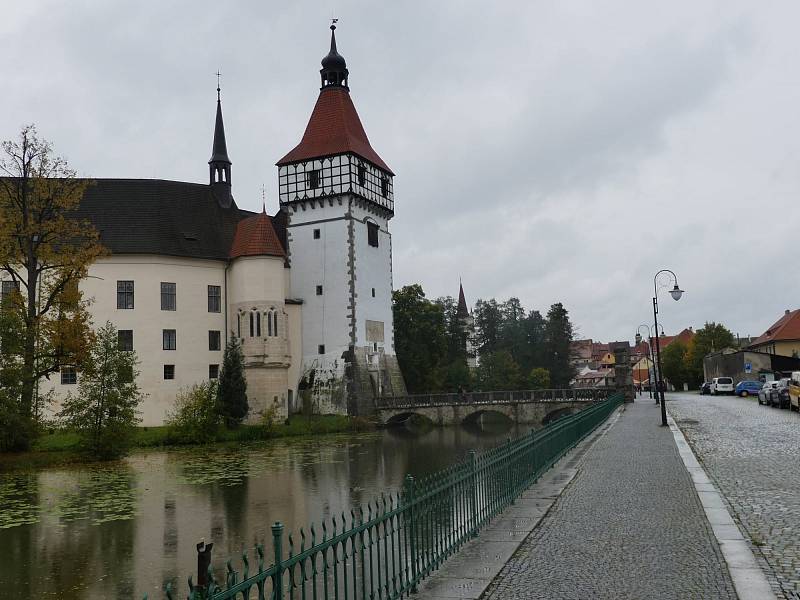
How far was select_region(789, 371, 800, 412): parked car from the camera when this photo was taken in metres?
32.7

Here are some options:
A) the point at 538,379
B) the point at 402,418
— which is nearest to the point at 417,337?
the point at 402,418

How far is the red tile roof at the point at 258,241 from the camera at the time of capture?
47.3 m

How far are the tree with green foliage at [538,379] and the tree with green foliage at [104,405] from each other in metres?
53.2

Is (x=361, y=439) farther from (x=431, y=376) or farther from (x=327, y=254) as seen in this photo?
(x=431, y=376)

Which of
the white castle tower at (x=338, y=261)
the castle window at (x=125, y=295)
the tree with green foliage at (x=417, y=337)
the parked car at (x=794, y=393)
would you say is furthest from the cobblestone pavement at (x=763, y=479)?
the tree with green foliage at (x=417, y=337)

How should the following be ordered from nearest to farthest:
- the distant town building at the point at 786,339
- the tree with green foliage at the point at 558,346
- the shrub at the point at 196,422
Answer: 1. the shrub at the point at 196,422
2. the distant town building at the point at 786,339
3. the tree with green foliage at the point at 558,346

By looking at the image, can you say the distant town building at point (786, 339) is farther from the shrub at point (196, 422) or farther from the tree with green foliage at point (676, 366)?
the shrub at point (196, 422)

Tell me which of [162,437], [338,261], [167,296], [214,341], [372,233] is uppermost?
[372,233]

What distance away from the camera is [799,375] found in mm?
33125

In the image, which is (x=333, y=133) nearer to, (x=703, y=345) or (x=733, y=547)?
(x=733, y=547)

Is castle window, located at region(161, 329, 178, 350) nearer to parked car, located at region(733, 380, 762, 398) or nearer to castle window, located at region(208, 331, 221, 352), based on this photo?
castle window, located at region(208, 331, 221, 352)

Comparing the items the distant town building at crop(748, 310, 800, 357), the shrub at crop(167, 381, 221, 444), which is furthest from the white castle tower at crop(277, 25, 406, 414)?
the distant town building at crop(748, 310, 800, 357)

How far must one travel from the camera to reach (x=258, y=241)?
47531 millimetres

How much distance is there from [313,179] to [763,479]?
42.8 m
